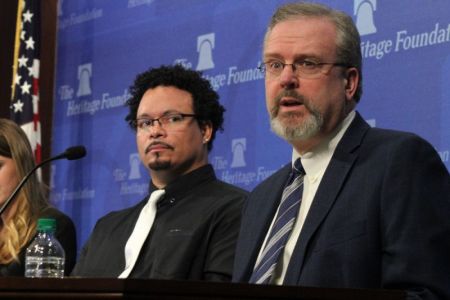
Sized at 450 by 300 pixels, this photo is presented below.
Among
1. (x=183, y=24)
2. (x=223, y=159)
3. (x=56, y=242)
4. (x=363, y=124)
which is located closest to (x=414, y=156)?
(x=363, y=124)

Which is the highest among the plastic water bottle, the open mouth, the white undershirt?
the open mouth

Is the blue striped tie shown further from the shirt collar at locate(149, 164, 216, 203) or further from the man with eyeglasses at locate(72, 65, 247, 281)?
the shirt collar at locate(149, 164, 216, 203)

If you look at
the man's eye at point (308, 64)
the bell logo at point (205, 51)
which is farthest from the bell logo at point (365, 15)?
the man's eye at point (308, 64)

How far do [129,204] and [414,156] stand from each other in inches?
142

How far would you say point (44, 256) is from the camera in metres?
4.48

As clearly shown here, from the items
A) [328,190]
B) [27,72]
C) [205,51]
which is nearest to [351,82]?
[328,190]

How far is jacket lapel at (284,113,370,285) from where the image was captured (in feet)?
9.15

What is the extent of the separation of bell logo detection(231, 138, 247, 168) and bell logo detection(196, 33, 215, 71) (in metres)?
0.55

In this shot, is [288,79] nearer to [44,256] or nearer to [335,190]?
[335,190]

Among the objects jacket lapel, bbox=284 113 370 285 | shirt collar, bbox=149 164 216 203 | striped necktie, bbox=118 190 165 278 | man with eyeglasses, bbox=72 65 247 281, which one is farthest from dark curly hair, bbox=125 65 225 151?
jacket lapel, bbox=284 113 370 285

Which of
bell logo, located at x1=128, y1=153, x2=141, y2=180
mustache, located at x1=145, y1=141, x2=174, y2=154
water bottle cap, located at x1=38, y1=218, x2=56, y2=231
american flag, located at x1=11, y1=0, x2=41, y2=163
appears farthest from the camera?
american flag, located at x1=11, y1=0, x2=41, y2=163

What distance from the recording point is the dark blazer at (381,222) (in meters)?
2.59

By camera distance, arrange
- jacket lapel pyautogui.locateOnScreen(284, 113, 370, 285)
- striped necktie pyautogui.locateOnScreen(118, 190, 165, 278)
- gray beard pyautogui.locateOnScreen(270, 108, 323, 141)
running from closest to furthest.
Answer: jacket lapel pyautogui.locateOnScreen(284, 113, 370, 285), gray beard pyautogui.locateOnScreen(270, 108, 323, 141), striped necktie pyautogui.locateOnScreen(118, 190, 165, 278)

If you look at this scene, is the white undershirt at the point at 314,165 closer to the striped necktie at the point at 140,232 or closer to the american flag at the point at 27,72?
the striped necktie at the point at 140,232
